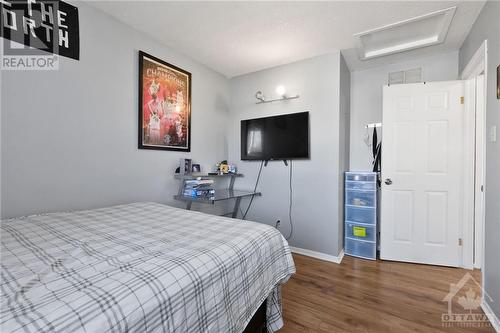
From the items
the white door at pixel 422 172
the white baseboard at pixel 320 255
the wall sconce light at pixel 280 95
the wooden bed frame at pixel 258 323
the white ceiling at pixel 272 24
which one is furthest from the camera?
the wall sconce light at pixel 280 95

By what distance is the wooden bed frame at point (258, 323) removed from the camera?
114 centimetres

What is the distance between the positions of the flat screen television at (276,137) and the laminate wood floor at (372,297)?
4.52ft

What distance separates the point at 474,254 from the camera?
2.33 meters

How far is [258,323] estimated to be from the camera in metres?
1.22

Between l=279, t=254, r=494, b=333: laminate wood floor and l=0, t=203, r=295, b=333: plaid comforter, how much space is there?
0.44 m

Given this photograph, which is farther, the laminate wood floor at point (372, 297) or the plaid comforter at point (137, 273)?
the laminate wood floor at point (372, 297)

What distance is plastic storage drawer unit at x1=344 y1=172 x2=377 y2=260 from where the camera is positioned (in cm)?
263

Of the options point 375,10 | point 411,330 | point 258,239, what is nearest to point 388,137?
point 375,10

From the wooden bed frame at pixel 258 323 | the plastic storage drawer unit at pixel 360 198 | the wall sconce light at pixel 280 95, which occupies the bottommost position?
the wooden bed frame at pixel 258 323

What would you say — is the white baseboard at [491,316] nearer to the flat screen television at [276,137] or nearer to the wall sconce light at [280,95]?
the flat screen television at [276,137]

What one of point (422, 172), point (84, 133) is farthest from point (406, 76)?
point (84, 133)

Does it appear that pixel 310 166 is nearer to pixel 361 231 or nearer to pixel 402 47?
pixel 361 231

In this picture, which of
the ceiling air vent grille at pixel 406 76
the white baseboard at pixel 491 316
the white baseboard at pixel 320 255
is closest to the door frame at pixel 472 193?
the ceiling air vent grille at pixel 406 76

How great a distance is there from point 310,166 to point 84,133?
7.78 feet
